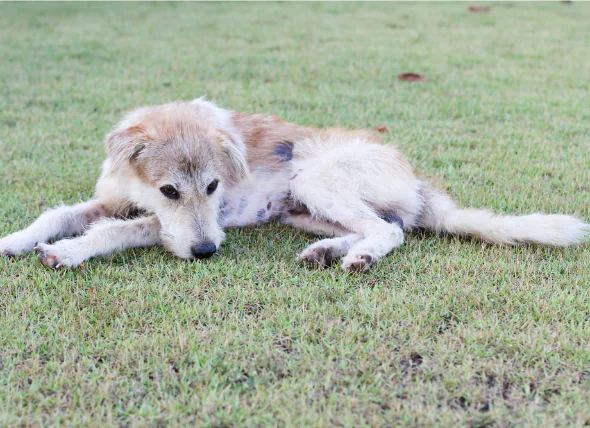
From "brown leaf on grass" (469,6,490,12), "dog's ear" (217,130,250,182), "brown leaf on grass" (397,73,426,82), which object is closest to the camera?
"dog's ear" (217,130,250,182)

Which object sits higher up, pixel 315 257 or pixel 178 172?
pixel 178 172

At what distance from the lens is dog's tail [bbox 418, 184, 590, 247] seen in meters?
3.71

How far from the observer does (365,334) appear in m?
2.89

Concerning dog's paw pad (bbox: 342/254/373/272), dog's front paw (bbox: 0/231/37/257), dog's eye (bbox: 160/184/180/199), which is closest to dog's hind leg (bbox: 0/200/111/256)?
dog's front paw (bbox: 0/231/37/257)

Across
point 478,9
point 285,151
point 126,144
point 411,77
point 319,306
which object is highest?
point 478,9

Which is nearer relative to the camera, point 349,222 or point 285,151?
point 349,222

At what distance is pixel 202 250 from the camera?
11.9 feet

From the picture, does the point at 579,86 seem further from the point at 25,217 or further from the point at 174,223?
the point at 25,217

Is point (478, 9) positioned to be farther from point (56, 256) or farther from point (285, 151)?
point (56, 256)

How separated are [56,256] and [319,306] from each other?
163cm

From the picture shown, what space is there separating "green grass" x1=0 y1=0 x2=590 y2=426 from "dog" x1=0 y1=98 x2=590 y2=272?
0.45 feet

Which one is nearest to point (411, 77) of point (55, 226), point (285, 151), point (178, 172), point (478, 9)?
point (285, 151)

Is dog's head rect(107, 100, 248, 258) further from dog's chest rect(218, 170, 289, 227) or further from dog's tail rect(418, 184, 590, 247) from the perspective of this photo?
dog's tail rect(418, 184, 590, 247)

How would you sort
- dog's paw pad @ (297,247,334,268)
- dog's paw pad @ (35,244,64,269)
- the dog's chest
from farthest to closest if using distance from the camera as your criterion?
the dog's chest, dog's paw pad @ (297,247,334,268), dog's paw pad @ (35,244,64,269)
